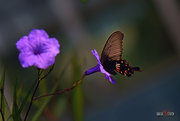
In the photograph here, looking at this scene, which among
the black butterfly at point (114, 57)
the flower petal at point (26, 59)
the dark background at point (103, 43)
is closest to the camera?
the flower petal at point (26, 59)

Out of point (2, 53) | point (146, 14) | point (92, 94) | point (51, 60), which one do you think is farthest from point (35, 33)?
point (146, 14)

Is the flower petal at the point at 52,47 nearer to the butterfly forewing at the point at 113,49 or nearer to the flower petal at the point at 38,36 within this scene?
the flower petal at the point at 38,36

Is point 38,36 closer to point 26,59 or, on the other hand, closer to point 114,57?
point 26,59

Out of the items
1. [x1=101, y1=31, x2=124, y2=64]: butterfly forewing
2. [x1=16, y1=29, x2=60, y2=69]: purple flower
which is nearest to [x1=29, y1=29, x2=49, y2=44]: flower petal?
[x1=16, y1=29, x2=60, y2=69]: purple flower

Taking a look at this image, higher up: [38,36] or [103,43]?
[38,36]

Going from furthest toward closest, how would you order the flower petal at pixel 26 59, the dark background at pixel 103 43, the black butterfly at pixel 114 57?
the dark background at pixel 103 43 → the black butterfly at pixel 114 57 → the flower petal at pixel 26 59

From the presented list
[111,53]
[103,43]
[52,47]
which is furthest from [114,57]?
[103,43]

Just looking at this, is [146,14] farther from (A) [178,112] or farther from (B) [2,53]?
(B) [2,53]

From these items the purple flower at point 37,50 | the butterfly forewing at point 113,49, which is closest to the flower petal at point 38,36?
the purple flower at point 37,50

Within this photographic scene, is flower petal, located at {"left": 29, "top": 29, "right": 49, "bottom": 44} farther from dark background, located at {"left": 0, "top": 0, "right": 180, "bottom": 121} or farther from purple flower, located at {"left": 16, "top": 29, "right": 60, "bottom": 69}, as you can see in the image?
dark background, located at {"left": 0, "top": 0, "right": 180, "bottom": 121}
